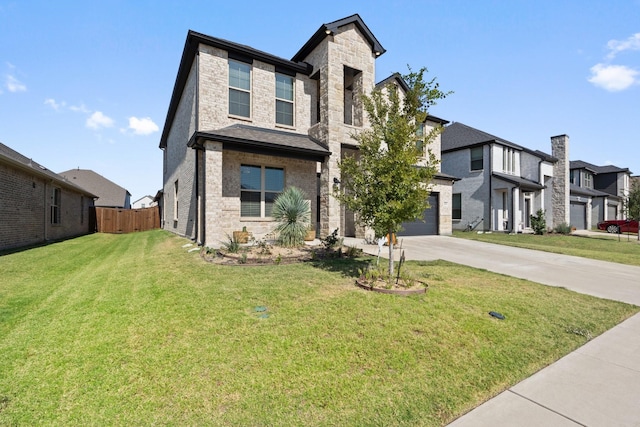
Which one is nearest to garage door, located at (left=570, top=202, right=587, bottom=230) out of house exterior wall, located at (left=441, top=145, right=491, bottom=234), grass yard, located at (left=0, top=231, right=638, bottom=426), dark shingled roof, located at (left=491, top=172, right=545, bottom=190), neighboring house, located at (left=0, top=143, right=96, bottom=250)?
dark shingled roof, located at (left=491, top=172, right=545, bottom=190)

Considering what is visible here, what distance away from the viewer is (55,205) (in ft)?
50.3

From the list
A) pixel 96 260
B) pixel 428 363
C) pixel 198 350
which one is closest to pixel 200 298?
pixel 198 350

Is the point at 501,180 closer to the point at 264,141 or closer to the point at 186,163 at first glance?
the point at 264,141

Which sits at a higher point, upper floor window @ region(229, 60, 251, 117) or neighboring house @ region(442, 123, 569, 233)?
upper floor window @ region(229, 60, 251, 117)

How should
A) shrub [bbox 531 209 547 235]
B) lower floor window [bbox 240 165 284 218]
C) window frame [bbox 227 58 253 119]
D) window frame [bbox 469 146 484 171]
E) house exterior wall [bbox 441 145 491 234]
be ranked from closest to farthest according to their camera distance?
window frame [bbox 227 58 253 119] < lower floor window [bbox 240 165 284 218] < shrub [bbox 531 209 547 235] < house exterior wall [bbox 441 145 491 234] < window frame [bbox 469 146 484 171]

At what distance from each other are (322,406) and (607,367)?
3.35 m

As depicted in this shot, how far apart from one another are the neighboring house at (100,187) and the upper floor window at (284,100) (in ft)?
122

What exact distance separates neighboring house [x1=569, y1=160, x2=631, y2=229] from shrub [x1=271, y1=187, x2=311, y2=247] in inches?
1208

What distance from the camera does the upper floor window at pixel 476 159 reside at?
20938 mm

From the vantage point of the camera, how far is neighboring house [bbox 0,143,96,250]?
10.5 meters

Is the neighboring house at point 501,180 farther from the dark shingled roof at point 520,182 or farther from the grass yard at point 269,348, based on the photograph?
the grass yard at point 269,348

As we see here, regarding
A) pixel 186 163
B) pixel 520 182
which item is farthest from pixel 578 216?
pixel 186 163

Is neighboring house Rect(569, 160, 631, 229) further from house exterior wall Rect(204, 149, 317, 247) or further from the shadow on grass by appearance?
the shadow on grass

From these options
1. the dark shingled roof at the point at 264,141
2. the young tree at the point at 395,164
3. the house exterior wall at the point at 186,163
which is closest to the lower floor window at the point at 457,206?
the dark shingled roof at the point at 264,141
